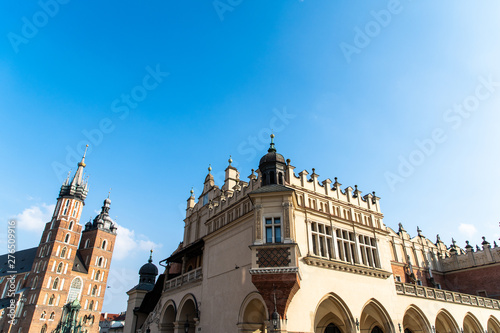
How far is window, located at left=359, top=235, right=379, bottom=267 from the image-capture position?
25.7 metres

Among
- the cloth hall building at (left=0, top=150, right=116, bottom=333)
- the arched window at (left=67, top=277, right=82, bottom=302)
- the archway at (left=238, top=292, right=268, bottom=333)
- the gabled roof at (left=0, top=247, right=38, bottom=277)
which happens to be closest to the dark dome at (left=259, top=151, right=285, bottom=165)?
the archway at (left=238, top=292, right=268, bottom=333)

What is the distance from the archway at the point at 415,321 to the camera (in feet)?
86.6

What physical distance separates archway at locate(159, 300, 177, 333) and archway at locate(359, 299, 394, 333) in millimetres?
16991

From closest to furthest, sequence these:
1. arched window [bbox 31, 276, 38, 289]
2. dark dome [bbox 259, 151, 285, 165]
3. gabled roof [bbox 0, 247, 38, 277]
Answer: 1. dark dome [bbox 259, 151, 285, 165]
2. arched window [bbox 31, 276, 38, 289]
3. gabled roof [bbox 0, 247, 38, 277]

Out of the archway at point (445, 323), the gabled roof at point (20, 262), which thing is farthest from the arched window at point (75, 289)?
the archway at point (445, 323)

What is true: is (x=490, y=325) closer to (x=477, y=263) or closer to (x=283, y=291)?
(x=477, y=263)

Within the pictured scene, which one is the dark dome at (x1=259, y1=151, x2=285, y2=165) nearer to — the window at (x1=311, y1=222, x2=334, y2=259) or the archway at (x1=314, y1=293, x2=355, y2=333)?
the window at (x1=311, y1=222, x2=334, y2=259)

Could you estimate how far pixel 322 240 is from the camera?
2400 centimetres

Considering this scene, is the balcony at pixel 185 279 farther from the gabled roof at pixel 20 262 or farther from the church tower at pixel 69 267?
the gabled roof at pixel 20 262

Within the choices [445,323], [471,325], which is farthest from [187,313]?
[471,325]

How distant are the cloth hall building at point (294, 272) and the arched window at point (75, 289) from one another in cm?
5731

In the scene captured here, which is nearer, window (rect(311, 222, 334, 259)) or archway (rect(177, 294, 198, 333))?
window (rect(311, 222, 334, 259))

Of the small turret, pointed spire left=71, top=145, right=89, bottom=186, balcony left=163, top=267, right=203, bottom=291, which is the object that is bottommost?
balcony left=163, top=267, right=203, bottom=291

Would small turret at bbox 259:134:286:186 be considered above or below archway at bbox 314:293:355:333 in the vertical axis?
above
